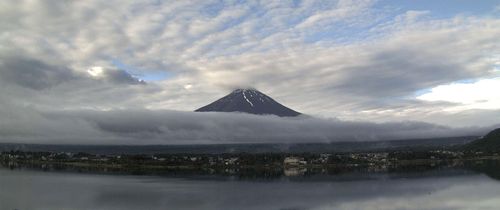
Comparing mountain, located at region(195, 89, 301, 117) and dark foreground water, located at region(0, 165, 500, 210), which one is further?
mountain, located at region(195, 89, 301, 117)

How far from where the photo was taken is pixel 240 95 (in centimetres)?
18688

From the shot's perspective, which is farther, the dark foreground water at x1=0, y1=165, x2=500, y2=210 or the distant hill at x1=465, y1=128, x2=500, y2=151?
the distant hill at x1=465, y1=128, x2=500, y2=151

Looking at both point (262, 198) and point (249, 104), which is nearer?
point (262, 198)

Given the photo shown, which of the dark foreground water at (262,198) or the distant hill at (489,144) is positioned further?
the distant hill at (489,144)

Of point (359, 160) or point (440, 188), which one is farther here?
point (359, 160)

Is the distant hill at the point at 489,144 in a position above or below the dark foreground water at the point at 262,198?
above

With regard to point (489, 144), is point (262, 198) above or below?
below

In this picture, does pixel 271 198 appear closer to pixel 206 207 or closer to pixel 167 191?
pixel 206 207

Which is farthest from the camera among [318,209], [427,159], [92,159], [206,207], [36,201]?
[92,159]

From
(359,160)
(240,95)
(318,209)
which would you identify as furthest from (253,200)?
(240,95)

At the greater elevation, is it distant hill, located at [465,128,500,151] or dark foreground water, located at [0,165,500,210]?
distant hill, located at [465,128,500,151]

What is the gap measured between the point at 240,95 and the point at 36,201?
153788 mm

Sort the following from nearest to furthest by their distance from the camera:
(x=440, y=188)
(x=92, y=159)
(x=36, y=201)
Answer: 1. (x=36, y=201)
2. (x=440, y=188)
3. (x=92, y=159)

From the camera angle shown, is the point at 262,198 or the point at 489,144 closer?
the point at 262,198
